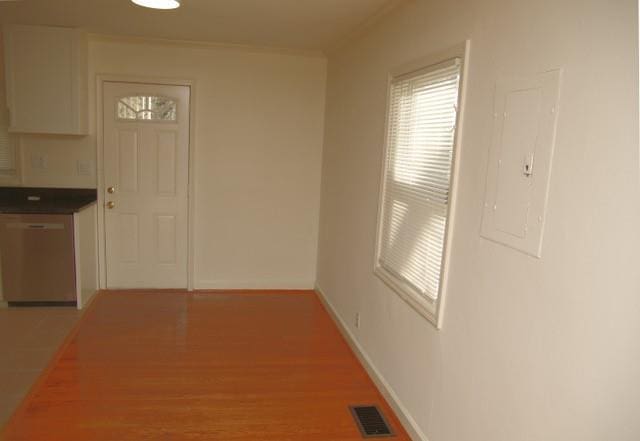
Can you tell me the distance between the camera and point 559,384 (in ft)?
5.08

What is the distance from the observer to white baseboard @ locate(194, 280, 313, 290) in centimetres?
532

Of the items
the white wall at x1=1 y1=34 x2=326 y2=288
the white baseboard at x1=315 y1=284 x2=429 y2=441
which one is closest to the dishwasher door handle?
the white wall at x1=1 y1=34 x2=326 y2=288

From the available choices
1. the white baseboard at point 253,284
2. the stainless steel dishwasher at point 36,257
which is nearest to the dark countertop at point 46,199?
the stainless steel dishwasher at point 36,257

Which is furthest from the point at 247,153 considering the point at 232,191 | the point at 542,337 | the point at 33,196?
the point at 542,337

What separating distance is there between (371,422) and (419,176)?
1.50m

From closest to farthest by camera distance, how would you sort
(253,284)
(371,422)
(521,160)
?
1. (521,160)
2. (371,422)
3. (253,284)

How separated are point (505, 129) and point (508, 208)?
312 millimetres

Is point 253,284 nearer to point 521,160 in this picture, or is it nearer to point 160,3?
point 160,3

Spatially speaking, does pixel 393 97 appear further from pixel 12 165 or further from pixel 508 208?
pixel 12 165

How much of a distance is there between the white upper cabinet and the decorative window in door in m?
0.47

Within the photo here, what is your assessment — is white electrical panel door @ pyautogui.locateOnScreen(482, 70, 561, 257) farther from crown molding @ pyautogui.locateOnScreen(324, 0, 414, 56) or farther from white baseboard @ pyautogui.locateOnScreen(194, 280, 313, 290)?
white baseboard @ pyautogui.locateOnScreen(194, 280, 313, 290)

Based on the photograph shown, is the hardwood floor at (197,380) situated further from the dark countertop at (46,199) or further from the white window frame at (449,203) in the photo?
the dark countertop at (46,199)

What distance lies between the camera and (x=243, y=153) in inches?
203

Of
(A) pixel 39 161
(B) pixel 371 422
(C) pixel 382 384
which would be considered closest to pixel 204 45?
(A) pixel 39 161
